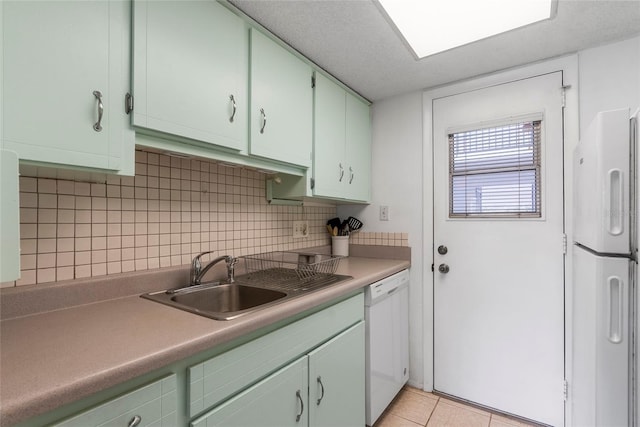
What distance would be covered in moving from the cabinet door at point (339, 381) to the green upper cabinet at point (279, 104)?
954 mm

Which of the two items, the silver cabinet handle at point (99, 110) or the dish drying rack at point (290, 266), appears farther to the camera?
the dish drying rack at point (290, 266)

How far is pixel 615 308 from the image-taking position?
1.08 m

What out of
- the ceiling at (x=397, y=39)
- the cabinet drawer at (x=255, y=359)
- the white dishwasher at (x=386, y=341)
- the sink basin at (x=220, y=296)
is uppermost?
the ceiling at (x=397, y=39)

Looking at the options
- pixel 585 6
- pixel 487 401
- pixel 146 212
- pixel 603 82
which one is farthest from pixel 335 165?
pixel 487 401

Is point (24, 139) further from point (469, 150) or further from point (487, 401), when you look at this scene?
point (487, 401)

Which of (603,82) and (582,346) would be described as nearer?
(582,346)

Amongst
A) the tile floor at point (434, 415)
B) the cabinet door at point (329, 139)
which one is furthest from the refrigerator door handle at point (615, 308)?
the cabinet door at point (329, 139)

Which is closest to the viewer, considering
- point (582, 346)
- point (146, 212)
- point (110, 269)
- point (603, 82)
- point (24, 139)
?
point (24, 139)

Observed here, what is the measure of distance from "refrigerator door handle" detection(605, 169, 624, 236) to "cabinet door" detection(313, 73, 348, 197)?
4.25ft

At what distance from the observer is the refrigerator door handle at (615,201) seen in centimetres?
106

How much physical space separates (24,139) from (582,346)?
7.75ft

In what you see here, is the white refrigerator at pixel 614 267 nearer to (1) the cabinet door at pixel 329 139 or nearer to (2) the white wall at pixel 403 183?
(2) the white wall at pixel 403 183

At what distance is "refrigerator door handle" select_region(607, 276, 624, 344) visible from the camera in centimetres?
107

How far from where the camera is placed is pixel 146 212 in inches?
51.4
